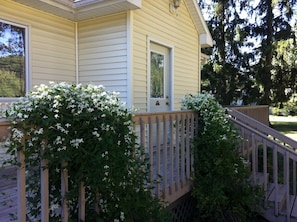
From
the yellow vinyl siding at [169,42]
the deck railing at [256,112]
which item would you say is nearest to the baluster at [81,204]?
the yellow vinyl siding at [169,42]

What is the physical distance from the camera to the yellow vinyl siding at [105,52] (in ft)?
16.9

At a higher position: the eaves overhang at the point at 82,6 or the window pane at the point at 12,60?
the eaves overhang at the point at 82,6

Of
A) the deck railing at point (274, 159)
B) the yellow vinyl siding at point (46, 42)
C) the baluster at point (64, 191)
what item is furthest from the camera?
the yellow vinyl siding at point (46, 42)

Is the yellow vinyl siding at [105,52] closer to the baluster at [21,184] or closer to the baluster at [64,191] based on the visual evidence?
the baluster at [64,191]

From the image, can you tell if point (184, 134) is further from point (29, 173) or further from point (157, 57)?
point (157, 57)

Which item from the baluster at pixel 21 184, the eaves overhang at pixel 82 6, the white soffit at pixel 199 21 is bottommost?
the baluster at pixel 21 184

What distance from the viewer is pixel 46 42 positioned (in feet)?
16.7

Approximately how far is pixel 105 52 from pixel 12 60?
169cm

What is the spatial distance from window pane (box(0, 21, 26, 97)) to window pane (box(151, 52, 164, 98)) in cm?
265

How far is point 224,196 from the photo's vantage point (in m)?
3.56

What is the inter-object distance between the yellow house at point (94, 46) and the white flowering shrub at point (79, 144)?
3161 millimetres

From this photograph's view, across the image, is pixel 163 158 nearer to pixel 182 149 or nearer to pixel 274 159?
pixel 182 149

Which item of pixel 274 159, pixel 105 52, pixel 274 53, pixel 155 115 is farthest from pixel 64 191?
pixel 274 53

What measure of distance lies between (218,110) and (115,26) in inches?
105
